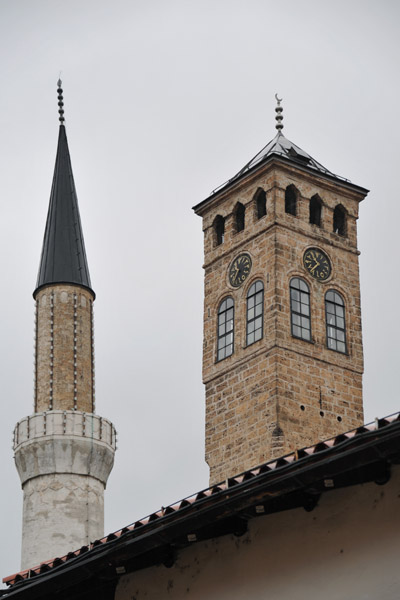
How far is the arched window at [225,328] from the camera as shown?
32312 mm

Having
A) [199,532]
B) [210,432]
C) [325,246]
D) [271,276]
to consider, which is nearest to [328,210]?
[325,246]

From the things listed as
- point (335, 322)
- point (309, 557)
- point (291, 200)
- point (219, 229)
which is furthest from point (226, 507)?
→ point (219, 229)

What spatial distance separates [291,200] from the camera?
3338 cm

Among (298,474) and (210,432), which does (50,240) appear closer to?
(210,432)

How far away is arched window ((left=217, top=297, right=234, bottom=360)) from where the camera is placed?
32.3m

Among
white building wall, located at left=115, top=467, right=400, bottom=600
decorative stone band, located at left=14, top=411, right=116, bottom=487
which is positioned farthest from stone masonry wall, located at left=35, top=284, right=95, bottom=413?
white building wall, located at left=115, top=467, right=400, bottom=600

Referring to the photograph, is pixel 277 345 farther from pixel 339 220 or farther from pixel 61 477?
pixel 61 477

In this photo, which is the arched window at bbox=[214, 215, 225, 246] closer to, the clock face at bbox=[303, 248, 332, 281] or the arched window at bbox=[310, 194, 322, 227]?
the arched window at bbox=[310, 194, 322, 227]

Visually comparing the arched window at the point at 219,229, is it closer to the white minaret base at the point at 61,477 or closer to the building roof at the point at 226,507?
the white minaret base at the point at 61,477

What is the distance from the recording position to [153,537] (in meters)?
10.9

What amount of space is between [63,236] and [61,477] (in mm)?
7999

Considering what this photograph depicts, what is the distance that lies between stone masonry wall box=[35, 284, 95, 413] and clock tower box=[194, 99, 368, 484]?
420cm

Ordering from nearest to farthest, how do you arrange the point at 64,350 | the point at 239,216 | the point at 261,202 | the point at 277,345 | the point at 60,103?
the point at 277,345, the point at 261,202, the point at 239,216, the point at 64,350, the point at 60,103

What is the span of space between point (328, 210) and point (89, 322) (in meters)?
7.68
